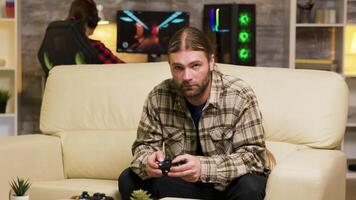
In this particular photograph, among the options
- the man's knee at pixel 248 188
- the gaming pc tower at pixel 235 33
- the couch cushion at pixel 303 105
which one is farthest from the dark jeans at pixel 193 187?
the gaming pc tower at pixel 235 33

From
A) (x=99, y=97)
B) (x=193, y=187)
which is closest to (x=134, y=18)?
(x=99, y=97)

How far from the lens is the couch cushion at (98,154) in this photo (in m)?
3.26

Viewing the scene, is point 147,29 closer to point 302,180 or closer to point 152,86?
point 152,86

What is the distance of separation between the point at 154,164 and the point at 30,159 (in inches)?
31.7

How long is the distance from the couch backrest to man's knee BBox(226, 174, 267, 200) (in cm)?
46

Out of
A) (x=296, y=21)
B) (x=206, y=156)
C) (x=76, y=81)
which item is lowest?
(x=206, y=156)

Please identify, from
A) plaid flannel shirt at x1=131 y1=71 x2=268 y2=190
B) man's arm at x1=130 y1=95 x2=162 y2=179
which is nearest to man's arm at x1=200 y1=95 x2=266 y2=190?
plaid flannel shirt at x1=131 y1=71 x2=268 y2=190

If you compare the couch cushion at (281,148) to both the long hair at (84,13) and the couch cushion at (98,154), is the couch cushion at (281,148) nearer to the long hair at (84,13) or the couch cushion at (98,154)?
the couch cushion at (98,154)

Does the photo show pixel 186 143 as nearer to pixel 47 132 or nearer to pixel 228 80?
pixel 228 80

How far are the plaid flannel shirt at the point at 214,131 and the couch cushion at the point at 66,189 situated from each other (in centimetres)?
22

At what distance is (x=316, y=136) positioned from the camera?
9.78 feet

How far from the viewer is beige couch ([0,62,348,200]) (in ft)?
9.77

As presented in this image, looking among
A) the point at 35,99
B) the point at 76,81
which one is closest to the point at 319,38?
the point at 35,99

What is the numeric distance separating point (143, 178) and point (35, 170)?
66 cm
